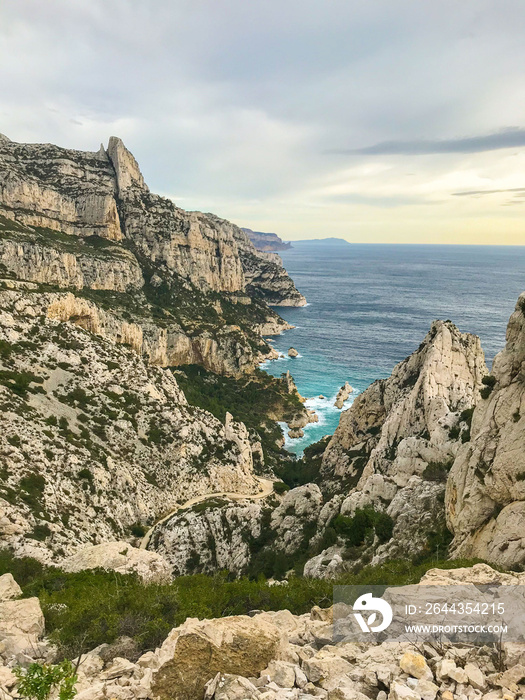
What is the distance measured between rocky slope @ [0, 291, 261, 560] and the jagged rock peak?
90632mm

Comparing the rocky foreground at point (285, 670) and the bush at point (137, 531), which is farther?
the bush at point (137, 531)

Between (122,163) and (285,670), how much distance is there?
152 m

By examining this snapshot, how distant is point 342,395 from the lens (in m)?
101

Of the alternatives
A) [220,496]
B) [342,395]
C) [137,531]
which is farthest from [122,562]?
[342,395]

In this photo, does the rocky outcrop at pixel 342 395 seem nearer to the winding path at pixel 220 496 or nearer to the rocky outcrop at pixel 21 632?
the winding path at pixel 220 496

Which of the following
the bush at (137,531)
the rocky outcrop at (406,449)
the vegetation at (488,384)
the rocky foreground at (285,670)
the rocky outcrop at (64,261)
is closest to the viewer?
the rocky foreground at (285,670)

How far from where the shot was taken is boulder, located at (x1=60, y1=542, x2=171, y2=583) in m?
20.6

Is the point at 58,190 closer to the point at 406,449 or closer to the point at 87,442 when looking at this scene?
the point at 87,442

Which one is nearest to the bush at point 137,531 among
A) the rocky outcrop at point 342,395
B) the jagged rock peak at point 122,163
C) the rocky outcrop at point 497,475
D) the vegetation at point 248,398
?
the rocky outcrop at point 497,475

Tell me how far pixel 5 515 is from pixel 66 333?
30.8 meters

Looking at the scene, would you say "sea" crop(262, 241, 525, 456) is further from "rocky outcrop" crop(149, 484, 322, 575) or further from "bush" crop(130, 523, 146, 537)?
"bush" crop(130, 523, 146, 537)

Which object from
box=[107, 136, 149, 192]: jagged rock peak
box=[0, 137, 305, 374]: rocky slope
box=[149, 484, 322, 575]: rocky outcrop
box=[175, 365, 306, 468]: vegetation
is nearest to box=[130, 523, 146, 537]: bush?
box=[149, 484, 322, 575]: rocky outcrop

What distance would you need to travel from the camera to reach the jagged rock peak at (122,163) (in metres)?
134

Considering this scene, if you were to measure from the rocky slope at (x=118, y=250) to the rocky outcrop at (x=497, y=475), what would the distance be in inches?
2511
